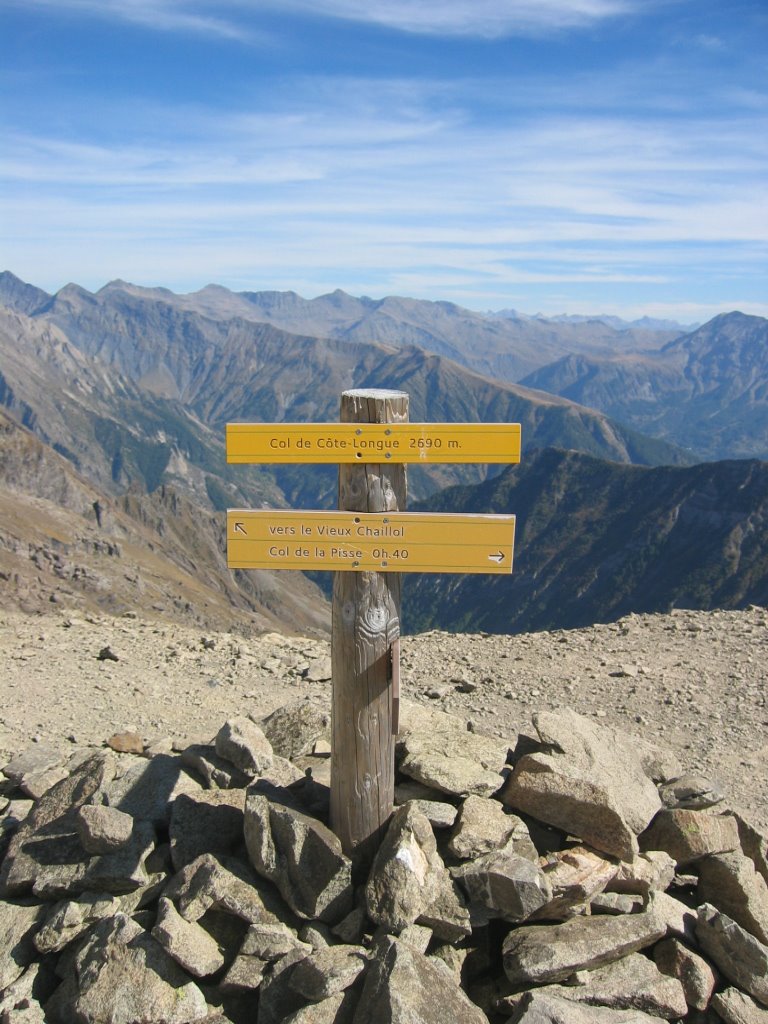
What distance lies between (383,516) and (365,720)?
6.47 ft

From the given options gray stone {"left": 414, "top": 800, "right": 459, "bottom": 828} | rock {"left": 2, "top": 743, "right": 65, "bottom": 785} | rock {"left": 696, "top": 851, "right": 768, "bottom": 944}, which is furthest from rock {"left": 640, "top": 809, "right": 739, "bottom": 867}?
rock {"left": 2, "top": 743, "right": 65, "bottom": 785}

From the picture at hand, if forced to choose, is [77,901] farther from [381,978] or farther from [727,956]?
[727,956]

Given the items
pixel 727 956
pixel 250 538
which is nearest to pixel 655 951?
pixel 727 956

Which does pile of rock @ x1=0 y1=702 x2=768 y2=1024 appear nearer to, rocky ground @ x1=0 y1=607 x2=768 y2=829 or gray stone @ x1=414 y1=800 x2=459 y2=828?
gray stone @ x1=414 y1=800 x2=459 y2=828

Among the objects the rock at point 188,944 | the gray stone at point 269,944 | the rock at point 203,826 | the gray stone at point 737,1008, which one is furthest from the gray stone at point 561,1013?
the rock at point 203,826

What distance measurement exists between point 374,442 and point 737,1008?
6028 mm

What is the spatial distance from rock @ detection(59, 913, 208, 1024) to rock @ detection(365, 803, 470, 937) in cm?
168

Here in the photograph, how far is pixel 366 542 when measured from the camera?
24.6ft

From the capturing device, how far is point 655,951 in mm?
7832

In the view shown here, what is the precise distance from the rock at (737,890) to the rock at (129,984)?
5.25 meters

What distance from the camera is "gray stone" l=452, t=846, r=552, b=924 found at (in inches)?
286

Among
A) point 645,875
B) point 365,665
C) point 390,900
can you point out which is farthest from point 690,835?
point 365,665

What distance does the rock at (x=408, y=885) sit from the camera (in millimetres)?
7172

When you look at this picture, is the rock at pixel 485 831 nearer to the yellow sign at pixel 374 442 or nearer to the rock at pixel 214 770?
the rock at pixel 214 770
